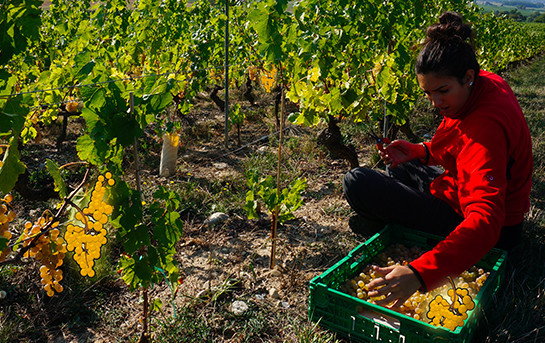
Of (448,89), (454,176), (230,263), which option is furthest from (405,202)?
(230,263)

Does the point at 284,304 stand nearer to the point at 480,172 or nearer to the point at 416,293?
the point at 416,293

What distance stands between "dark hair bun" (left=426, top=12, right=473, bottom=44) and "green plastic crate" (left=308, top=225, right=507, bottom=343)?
3.48ft

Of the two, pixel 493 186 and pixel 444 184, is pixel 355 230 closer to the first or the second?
pixel 444 184

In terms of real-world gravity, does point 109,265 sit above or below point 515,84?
above

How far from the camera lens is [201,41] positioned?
5.16 metres

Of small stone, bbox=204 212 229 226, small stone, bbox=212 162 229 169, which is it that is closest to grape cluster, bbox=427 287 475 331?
small stone, bbox=204 212 229 226

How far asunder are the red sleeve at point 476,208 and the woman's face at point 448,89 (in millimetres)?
143

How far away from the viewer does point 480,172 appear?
1.82 meters

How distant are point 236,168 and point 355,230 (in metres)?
1.57

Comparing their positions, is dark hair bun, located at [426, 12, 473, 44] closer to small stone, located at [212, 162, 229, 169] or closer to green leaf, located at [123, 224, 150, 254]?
green leaf, located at [123, 224, 150, 254]

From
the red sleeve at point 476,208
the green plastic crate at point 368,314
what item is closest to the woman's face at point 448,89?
the red sleeve at point 476,208

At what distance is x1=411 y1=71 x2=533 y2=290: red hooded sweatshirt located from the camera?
5.46 ft

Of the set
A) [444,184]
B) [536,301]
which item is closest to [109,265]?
[444,184]

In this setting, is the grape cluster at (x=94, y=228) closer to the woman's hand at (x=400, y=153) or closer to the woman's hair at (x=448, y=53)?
the woman's hair at (x=448, y=53)
